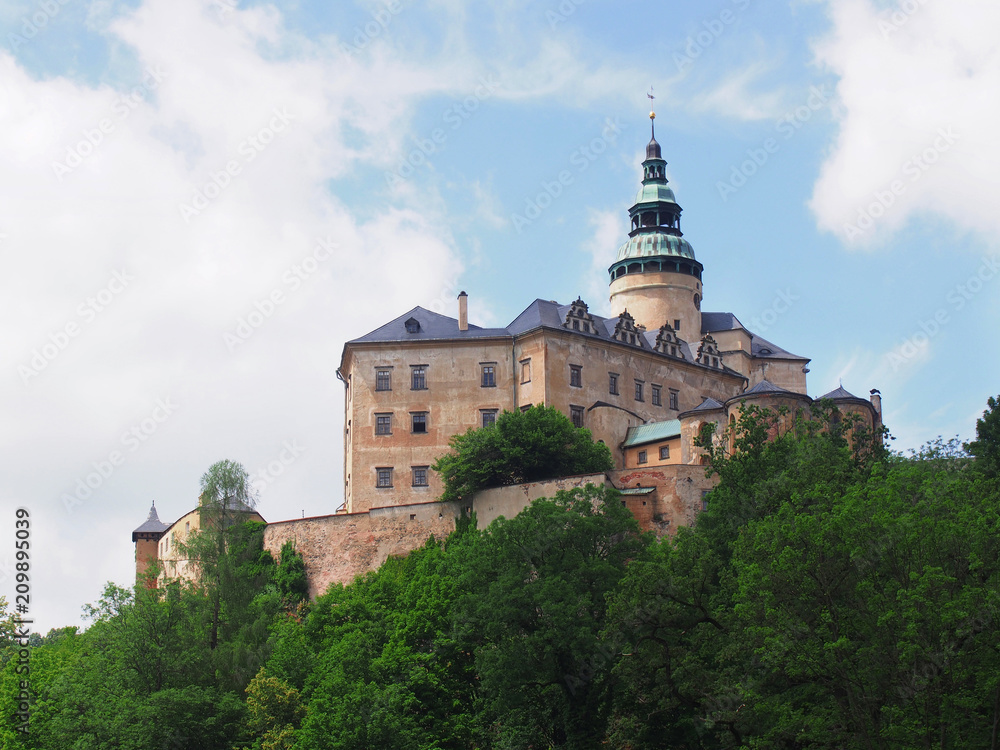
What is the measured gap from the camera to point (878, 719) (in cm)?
3388

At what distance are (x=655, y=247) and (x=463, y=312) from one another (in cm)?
2172

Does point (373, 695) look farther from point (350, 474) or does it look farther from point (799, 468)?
point (350, 474)

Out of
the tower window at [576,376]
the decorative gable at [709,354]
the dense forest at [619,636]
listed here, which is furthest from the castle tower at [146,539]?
the decorative gable at [709,354]

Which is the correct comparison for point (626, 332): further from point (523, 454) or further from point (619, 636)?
point (619, 636)

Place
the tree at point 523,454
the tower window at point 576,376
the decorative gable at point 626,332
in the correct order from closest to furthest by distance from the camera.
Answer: the tree at point 523,454 < the tower window at point 576,376 < the decorative gable at point 626,332

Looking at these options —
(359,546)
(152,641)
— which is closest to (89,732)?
(152,641)

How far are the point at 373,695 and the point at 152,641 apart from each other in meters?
12.5

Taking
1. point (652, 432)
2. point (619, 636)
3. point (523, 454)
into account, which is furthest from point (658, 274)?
point (619, 636)

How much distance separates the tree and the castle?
1.21 m

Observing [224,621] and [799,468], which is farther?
[224,621]

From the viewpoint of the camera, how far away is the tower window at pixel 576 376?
222ft

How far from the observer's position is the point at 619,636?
133ft

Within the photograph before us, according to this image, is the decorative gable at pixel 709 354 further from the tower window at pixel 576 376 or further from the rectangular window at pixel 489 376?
the rectangular window at pixel 489 376

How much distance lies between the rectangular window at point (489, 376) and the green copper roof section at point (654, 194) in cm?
2689
